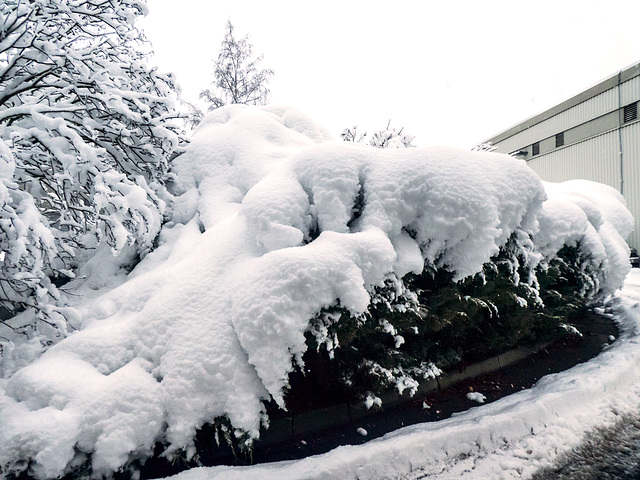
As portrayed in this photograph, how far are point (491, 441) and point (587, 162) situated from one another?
1666 centimetres

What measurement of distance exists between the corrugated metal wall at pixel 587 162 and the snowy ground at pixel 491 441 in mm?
14027

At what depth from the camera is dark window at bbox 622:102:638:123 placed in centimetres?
1240

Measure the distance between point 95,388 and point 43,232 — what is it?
126 cm

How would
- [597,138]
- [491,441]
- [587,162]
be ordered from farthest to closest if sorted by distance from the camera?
[587,162] < [597,138] < [491,441]

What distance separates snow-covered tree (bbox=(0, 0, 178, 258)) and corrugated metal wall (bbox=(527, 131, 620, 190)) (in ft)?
54.7

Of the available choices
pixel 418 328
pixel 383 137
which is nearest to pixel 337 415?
pixel 418 328

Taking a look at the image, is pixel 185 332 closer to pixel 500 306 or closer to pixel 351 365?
pixel 351 365

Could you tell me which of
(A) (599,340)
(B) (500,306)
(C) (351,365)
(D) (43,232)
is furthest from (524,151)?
(D) (43,232)

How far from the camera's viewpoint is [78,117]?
332 centimetres

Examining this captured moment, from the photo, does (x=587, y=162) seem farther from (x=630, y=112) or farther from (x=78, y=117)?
(x=78, y=117)

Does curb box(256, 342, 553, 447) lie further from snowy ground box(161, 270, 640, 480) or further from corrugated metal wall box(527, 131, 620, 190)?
corrugated metal wall box(527, 131, 620, 190)

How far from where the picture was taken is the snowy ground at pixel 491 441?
2.16 m

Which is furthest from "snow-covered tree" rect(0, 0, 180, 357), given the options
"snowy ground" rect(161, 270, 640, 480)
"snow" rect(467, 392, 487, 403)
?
"snow" rect(467, 392, 487, 403)

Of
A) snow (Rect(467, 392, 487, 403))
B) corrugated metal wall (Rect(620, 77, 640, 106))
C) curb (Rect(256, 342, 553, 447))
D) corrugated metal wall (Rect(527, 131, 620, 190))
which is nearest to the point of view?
curb (Rect(256, 342, 553, 447))
